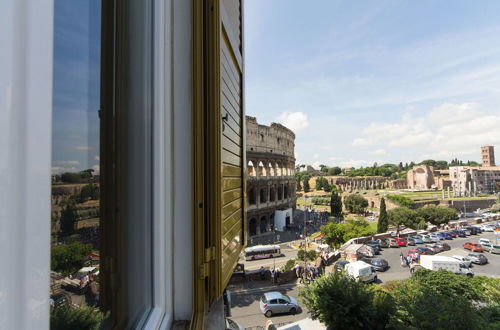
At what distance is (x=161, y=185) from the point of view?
0.87m

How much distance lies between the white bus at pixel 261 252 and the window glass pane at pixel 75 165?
40.9 ft

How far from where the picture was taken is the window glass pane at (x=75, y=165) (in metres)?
0.40

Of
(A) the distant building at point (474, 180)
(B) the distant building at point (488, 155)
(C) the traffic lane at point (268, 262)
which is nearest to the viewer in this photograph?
(C) the traffic lane at point (268, 262)

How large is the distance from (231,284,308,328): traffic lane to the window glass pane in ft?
21.3

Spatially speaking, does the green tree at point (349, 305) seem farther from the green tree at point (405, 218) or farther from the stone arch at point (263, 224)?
the green tree at point (405, 218)

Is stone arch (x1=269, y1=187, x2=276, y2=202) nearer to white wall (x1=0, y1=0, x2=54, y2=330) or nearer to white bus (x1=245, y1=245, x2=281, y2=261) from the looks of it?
white bus (x1=245, y1=245, x2=281, y2=261)

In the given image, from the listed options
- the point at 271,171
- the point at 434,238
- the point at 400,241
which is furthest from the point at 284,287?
the point at 434,238

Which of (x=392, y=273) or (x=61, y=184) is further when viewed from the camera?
(x=392, y=273)

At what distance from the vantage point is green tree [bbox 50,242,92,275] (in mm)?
394

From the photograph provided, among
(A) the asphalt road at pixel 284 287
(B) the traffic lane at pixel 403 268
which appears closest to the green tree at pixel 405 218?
(B) the traffic lane at pixel 403 268

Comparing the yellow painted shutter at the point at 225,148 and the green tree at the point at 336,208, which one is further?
the green tree at the point at 336,208

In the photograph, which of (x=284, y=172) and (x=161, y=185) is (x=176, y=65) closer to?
(x=161, y=185)

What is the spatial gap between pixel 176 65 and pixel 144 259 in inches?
26.0

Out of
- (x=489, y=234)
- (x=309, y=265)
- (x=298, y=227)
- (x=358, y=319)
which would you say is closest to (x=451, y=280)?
(x=358, y=319)
